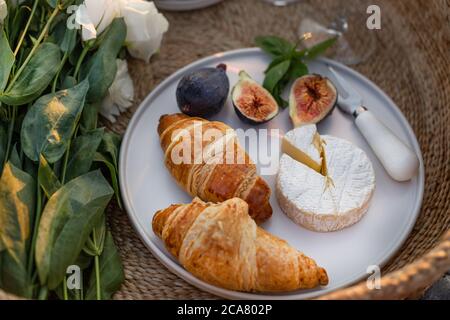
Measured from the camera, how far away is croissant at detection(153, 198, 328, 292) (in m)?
1.57

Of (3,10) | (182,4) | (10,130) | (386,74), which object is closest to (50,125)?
(10,130)

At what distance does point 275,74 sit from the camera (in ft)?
6.78

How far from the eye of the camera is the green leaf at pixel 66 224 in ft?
5.03

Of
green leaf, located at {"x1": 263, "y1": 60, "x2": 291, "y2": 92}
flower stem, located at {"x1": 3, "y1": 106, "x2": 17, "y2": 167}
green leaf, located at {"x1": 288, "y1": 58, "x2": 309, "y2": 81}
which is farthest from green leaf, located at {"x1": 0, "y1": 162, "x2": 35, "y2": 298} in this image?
green leaf, located at {"x1": 288, "y1": 58, "x2": 309, "y2": 81}

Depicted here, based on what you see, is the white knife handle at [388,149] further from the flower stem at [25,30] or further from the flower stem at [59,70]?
the flower stem at [25,30]

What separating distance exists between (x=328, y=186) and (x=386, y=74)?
668 millimetres

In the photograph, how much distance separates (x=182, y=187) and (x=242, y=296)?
0.36 metres

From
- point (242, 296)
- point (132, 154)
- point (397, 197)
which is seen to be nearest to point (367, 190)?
point (397, 197)

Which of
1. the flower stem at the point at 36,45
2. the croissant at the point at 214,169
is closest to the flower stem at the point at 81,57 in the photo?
the flower stem at the point at 36,45

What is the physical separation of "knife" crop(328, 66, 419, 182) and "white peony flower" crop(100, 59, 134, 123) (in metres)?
0.68

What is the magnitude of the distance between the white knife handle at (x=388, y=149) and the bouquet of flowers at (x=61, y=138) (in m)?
0.72

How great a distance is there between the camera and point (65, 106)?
1.70m

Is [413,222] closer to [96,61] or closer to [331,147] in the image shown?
[331,147]

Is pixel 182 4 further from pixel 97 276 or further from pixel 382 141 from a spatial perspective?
pixel 97 276
